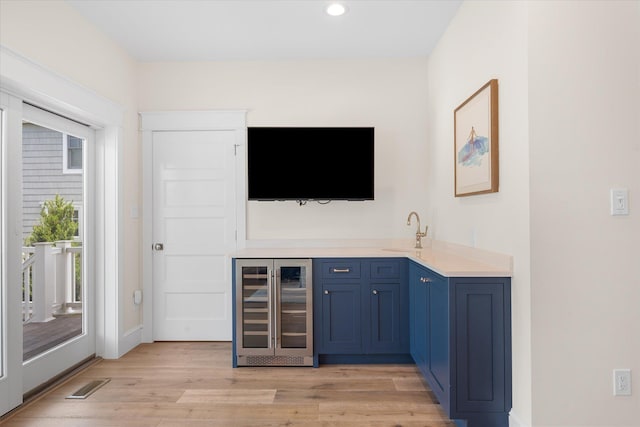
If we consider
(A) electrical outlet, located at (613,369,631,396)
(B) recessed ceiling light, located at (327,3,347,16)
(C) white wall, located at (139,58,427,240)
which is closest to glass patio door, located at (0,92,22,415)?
(C) white wall, located at (139,58,427,240)

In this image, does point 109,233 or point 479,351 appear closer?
point 479,351

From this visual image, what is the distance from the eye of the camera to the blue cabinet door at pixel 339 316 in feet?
9.97

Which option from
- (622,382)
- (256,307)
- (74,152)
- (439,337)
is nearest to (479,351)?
(439,337)

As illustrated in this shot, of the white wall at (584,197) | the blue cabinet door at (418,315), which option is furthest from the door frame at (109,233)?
the white wall at (584,197)

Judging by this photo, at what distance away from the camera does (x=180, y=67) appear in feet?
12.2

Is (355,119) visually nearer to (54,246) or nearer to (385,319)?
(385,319)

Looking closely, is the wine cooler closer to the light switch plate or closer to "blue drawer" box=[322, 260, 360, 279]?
"blue drawer" box=[322, 260, 360, 279]

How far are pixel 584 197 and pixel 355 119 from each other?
2.17 m

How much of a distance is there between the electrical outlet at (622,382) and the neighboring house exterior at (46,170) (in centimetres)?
347

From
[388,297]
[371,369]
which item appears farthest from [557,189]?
[371,369]

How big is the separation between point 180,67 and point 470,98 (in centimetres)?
269

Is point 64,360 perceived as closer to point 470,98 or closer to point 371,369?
point 371,369

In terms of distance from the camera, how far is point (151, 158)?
370cm

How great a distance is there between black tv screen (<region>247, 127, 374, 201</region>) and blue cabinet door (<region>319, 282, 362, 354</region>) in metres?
0.84
